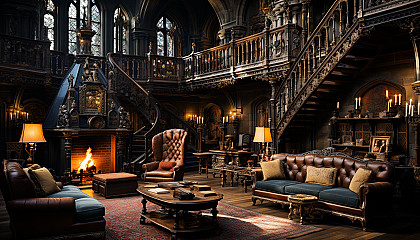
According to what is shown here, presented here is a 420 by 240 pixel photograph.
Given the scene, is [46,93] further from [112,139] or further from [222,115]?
[222,115]

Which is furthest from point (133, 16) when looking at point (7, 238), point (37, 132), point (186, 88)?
point (7, 238)

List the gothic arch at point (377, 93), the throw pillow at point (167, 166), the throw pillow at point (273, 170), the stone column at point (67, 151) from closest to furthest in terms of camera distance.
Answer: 1. the throw pillow at point (273, 170)
2. the gothic arch at point (377, 93)
3. the throw pillow at point (167, 166)
4. the stone column at point (67, 151)

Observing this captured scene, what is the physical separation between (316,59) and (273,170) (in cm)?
315

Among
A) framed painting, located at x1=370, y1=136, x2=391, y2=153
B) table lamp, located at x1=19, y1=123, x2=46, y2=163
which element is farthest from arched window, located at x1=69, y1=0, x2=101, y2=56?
framed painting, located at x1=370, y1=136, x2=391, y2=153

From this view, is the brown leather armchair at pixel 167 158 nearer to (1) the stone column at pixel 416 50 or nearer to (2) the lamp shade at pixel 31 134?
(2) the lamp shade at pixel 31 134

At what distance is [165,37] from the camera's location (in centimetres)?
1727

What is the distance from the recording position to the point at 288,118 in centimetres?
933

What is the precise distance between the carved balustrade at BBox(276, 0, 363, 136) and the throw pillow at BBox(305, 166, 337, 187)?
8.87 feet

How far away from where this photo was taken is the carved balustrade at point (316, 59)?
768cm

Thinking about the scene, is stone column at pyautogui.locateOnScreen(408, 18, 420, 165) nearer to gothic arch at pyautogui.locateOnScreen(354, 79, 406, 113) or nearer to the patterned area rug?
gothic arch at pyautogui.locateOnScreen(354, 79, 406, 113)

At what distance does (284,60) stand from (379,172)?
4.61m

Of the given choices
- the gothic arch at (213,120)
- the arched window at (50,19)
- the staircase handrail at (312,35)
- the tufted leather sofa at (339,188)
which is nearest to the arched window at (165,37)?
the gothic arch at (213,120)

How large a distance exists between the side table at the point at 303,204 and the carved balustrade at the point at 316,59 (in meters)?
3.58

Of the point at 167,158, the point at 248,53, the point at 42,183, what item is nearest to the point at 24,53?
the point at 167,158
